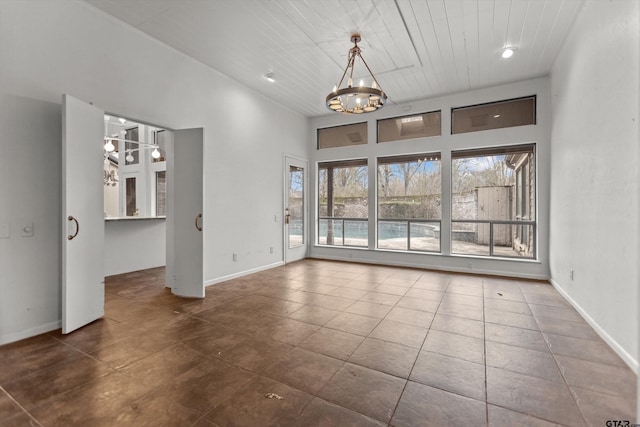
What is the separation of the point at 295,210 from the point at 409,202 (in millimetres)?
2541

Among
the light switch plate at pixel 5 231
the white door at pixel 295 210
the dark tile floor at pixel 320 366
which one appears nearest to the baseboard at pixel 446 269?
the white door at pixel 295 210

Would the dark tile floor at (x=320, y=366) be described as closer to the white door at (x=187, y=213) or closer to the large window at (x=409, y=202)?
the white door at (x=187, y=213)

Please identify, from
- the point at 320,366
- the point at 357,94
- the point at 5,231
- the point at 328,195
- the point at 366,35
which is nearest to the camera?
the point at 320,366

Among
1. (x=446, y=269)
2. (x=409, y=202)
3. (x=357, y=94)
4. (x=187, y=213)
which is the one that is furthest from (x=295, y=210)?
(x=357, y=94)

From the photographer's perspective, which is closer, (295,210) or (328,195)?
(295,210)

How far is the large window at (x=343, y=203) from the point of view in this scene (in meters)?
6.80

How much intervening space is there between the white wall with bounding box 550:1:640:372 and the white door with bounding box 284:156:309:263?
15.6 feet

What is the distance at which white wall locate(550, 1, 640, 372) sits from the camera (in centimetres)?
234

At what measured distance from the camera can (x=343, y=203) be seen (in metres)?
7.07

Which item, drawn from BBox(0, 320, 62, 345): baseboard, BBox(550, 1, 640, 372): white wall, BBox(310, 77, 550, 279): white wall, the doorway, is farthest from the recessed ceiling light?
BBox(0, 320, 62, 345): baseboard

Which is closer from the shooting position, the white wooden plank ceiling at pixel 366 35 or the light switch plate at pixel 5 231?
the light switch plate at pixel 5 231

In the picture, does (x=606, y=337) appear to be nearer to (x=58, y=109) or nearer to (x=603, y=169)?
(x=603, y=169)

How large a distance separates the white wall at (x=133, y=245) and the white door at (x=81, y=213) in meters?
2.33

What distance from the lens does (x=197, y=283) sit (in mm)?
4129
